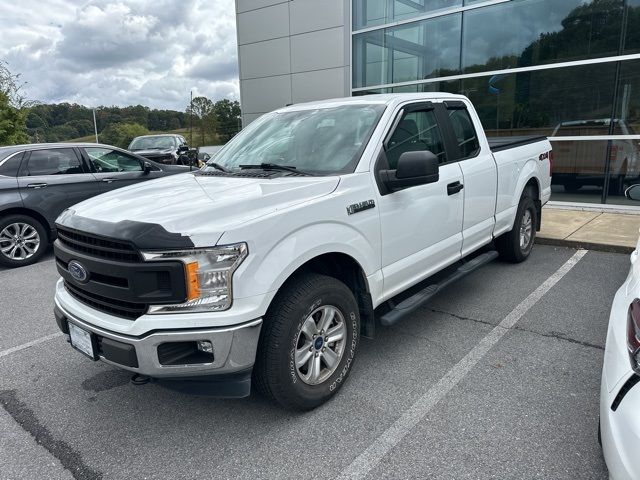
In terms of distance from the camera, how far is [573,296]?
4816 millimetres

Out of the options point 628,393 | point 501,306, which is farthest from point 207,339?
point 501,306

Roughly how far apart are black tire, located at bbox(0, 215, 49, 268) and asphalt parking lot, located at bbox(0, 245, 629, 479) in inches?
120

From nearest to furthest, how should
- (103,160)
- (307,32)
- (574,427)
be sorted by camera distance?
1. (574,427)
2. (103,160)
3. (307,32)

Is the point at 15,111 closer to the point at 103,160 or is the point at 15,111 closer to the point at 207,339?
the point at 103,160

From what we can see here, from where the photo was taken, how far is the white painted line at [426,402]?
8.30ft

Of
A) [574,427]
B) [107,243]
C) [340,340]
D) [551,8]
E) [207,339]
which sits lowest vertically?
[574,427]

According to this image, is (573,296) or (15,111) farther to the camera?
(15,111)

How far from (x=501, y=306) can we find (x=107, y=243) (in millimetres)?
3624

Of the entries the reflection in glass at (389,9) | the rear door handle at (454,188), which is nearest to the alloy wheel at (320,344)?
the rear door handle at (454,188)

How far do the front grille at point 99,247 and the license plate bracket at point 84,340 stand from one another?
1.51ft

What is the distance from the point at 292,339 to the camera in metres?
2.68

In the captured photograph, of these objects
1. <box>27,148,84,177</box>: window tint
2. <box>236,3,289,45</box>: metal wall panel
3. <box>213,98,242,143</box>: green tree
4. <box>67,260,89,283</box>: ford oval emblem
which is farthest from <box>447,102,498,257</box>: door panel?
<box>213,98,242,143</box>: green tree

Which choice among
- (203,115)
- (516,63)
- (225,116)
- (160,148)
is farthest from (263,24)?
(225,116)

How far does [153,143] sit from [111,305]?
15.7m
